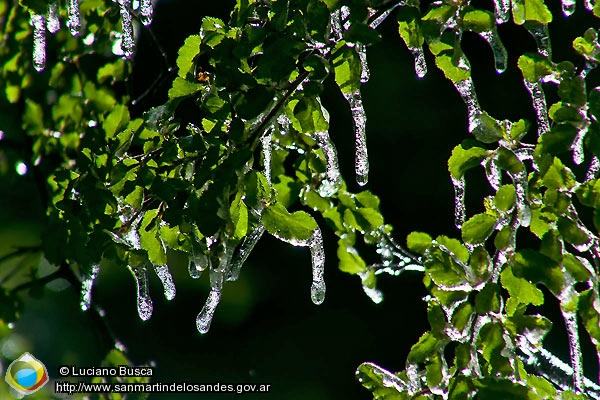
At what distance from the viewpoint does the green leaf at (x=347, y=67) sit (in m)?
0.86

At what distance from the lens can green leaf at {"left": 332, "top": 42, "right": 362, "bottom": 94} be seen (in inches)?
33.7

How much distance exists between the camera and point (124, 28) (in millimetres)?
1097

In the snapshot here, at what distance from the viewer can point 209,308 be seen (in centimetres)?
103

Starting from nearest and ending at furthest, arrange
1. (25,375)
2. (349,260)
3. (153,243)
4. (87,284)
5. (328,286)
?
(349,260) < (153,243) < (87,284) < (25,375) < (328,286)

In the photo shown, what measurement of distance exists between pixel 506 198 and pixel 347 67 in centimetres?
24

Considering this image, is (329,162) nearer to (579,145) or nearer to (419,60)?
(419,60)

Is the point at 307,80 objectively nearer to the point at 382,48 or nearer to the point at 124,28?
the point at 124,28

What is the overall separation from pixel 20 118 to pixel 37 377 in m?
0.63

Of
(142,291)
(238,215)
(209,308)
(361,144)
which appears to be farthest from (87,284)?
(361,144)

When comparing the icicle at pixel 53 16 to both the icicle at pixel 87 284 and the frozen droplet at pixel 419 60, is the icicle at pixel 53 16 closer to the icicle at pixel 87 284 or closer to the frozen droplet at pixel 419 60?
the icicle at pixel 87 284

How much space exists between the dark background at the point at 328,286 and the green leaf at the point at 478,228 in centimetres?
203

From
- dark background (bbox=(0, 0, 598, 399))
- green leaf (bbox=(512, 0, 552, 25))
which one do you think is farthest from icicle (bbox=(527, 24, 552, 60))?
dark background (bbox=(0, 0, 598, 399))

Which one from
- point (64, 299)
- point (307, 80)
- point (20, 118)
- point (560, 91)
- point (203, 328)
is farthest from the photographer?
point (64, 299)

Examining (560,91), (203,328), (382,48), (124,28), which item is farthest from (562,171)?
(382,48)
